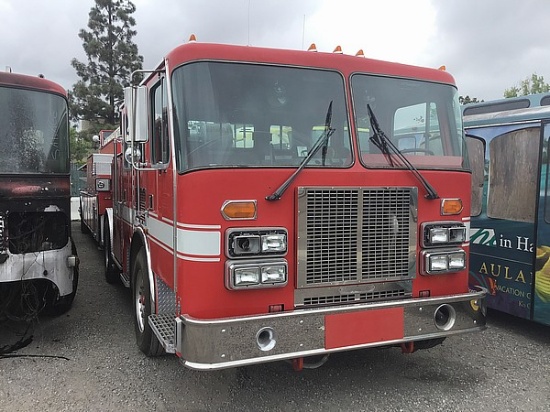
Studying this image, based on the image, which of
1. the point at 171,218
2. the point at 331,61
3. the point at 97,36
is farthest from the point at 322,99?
the point at 97,36

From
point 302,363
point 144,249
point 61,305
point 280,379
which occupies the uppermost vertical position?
point 144,249

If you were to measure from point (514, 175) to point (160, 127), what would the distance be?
12.3 ft

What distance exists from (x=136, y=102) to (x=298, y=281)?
5.97 ft

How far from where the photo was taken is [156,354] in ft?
14.3

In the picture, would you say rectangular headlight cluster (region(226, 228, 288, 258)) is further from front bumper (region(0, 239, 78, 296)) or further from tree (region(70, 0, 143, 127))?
tree (region(70, 0, 143, 127))

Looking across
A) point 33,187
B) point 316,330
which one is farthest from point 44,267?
point 316,330

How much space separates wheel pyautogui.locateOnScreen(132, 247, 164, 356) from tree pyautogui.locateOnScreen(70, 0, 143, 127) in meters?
29.3

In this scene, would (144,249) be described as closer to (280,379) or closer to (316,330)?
(280,379)

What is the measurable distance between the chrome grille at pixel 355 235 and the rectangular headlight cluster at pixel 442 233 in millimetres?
116

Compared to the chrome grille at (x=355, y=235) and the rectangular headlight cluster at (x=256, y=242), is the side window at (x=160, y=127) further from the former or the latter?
the chrome grille at (x=355, y=235)

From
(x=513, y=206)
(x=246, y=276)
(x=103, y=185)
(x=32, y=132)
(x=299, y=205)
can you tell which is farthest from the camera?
(x=103, y=185)

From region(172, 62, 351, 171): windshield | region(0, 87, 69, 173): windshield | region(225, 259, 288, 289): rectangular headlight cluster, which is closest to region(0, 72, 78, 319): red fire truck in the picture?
region(0, 87, 69, 173): windshield

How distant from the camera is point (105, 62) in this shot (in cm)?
3362

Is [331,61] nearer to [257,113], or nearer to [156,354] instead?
[257,113]
